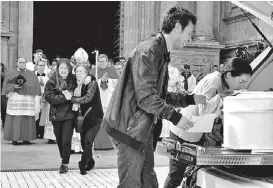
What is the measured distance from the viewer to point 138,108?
3.65 m

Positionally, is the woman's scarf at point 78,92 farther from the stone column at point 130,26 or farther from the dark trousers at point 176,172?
the stone column at point 130,26

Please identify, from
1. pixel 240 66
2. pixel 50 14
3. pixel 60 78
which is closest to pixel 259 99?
pixel 240 66

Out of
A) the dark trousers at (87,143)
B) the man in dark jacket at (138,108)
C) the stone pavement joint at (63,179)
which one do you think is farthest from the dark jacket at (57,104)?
the man in dark jacket at (138,108)

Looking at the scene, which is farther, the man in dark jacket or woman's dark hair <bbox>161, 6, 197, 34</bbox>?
woman's dark hair <bbox>161, 6, 197, 34</bbox>

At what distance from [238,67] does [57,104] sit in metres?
4.55

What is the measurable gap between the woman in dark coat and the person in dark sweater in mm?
127

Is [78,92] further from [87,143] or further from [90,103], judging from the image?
[87,143]

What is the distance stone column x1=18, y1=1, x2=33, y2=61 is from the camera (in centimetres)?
1666

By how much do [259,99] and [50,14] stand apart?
21.9 m

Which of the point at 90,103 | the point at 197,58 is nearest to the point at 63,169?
the point at 90,103

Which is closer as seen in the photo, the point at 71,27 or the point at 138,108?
the point at 138,108

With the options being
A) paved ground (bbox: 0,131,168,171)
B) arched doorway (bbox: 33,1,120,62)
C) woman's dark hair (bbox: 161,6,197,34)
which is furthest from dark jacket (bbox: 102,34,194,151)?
arched doorway (bbox: 33,1,120,62)

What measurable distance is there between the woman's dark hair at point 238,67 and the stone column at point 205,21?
42.6ft

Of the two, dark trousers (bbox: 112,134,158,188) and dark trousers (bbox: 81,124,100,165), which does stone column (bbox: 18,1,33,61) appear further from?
dark trousers (bbox: 112,134,158,188)
